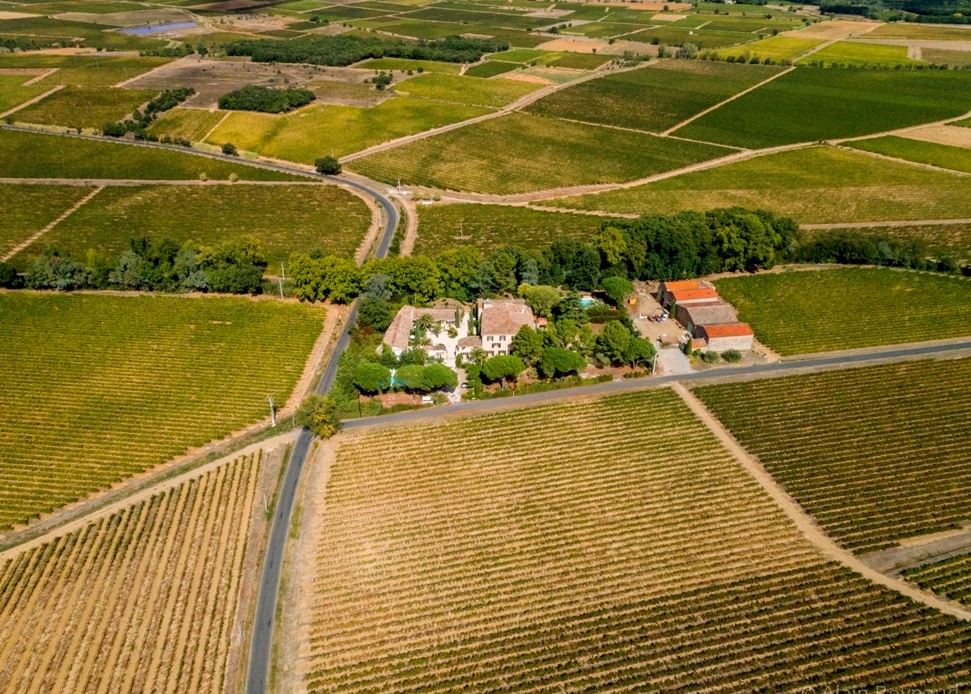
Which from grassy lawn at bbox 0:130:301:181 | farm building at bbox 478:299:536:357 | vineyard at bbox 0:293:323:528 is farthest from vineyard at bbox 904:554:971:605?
grassy lawn at bbox 0:130:301:181

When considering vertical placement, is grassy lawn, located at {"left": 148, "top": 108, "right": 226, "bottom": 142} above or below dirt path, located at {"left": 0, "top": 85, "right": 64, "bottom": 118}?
below

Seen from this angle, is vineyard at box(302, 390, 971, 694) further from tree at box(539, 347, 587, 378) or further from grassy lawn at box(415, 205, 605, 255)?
grassy lawn at box(415, 205, 605, 255)

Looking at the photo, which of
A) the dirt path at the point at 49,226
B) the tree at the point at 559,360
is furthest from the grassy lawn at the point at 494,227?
the dirt path at the point at 49,226

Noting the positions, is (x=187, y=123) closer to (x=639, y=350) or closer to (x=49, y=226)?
(x=49, y=226)

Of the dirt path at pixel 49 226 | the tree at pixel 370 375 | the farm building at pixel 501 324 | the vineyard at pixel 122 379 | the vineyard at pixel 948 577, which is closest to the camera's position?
the vineyard at pixel 948 577

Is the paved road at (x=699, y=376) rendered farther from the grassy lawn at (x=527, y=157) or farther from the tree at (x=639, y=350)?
the grassy lawn at (x=527, y=157)

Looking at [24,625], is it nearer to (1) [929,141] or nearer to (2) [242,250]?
(2) [242,250]

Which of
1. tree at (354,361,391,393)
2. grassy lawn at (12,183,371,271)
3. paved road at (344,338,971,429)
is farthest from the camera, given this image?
grassy lawn at (12,183,371,271)
